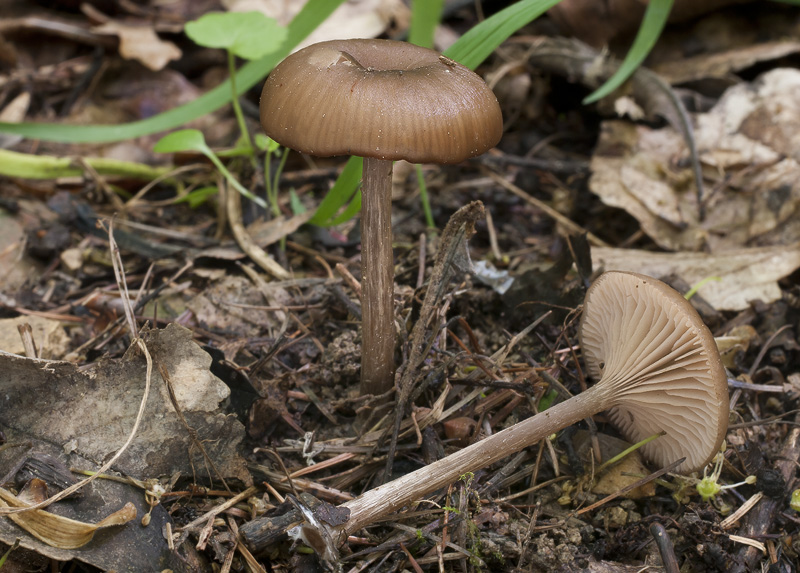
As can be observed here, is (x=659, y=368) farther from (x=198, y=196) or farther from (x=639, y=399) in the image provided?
(x=198, y=196)

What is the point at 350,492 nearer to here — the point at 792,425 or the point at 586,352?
the point at 586,352

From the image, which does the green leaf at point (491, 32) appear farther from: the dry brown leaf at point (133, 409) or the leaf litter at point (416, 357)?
the dry brown leaf at point (133, 409)

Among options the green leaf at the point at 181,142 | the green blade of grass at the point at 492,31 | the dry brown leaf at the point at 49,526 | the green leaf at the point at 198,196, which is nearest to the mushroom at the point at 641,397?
the dry brown leaf at the point at 49,526

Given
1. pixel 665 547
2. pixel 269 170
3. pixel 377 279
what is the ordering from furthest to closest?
pixel 269 170 → pixel 377 279 → pixel 665 547

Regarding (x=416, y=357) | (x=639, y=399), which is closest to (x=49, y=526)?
(x=416, y=357)

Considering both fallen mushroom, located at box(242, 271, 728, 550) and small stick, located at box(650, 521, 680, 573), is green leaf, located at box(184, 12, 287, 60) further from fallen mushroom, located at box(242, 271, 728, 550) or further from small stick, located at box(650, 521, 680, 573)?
small stick, located at box(650, 521, 680, 573)
